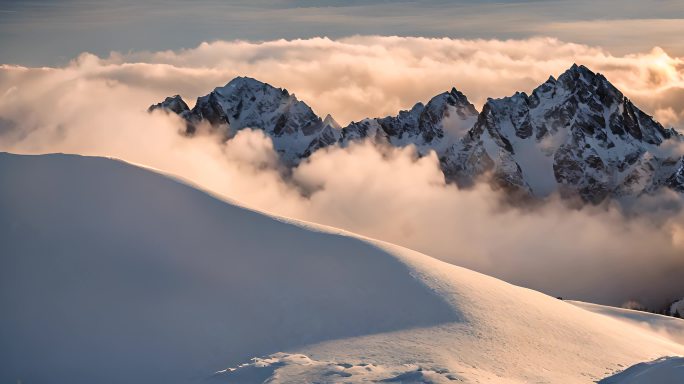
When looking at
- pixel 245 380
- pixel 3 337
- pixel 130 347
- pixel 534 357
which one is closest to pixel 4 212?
pixel 3 337

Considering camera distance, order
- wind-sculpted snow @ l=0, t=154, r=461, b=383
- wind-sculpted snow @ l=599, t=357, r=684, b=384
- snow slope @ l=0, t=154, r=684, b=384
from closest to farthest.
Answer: wind-sculpted snow @ l=599, t=357, r=684, b=384, snow slope @ l=0, t=154, r=684, b=384, wind-sculpted snow @ l=0, t=154, r=461, b=383

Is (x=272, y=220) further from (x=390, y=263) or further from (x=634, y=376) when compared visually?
(x=634, y=376)

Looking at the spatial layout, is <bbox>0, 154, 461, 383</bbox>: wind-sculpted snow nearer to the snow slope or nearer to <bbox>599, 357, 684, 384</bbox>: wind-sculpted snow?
the snow slope

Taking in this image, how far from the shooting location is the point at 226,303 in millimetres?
53812

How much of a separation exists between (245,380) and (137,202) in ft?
78.9

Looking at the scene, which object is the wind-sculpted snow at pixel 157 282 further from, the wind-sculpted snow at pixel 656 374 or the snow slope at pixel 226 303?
the wind-sculpted snow at pixel 656 374

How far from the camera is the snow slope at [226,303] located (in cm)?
4716

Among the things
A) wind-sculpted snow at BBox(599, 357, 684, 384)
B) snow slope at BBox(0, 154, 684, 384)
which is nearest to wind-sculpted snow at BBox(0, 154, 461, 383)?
snow slope at BBox(0, 154, 684, 384)

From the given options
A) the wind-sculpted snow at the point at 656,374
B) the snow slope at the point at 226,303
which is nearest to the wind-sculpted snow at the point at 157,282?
the snow slope at the point at 226,303

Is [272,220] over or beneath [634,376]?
over

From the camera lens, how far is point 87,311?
51.9 meters

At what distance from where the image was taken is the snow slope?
155ft

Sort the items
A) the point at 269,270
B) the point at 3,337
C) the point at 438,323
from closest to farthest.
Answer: the point at 3,337 → the point at 438,323 → the point at 269,270

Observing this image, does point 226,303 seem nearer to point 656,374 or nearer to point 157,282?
point 157,282
